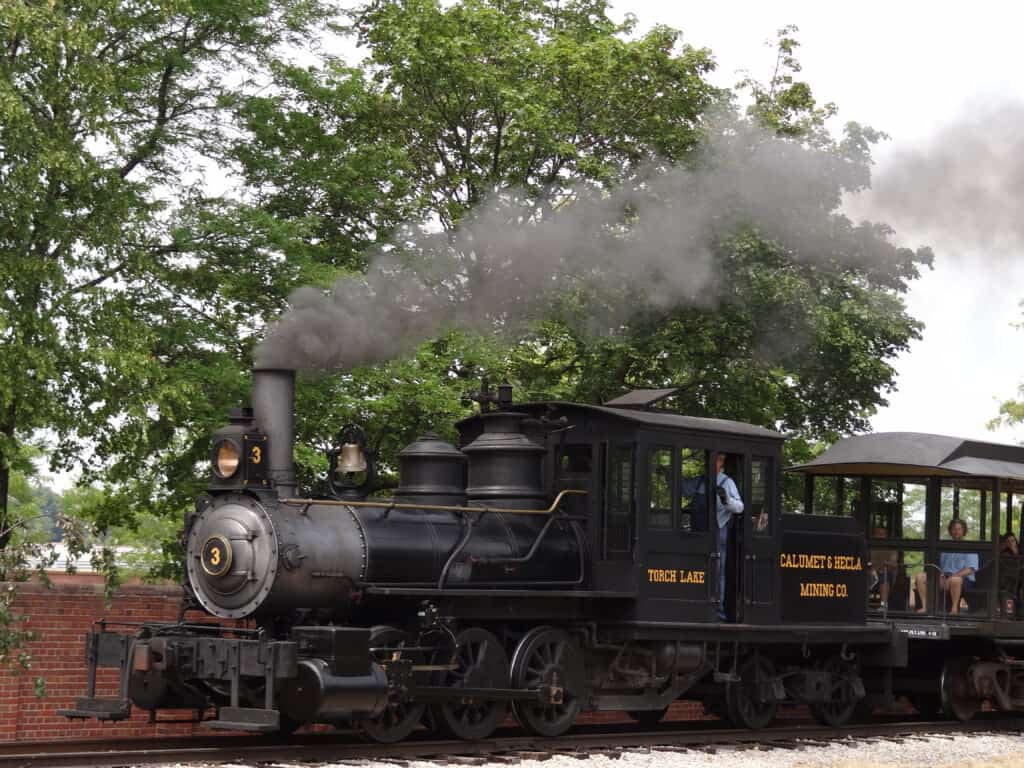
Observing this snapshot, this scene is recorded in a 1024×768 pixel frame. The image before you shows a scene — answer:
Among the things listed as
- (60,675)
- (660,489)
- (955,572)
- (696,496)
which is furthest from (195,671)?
(955,572)

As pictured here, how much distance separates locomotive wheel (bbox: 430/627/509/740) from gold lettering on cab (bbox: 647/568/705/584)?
1.61 m

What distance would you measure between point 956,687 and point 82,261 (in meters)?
11.0

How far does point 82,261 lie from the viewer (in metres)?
16.0

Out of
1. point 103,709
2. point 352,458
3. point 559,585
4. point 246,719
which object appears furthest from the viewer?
point 559,585

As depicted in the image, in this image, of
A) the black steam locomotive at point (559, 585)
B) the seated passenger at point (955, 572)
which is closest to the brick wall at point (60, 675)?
the black steam locomotive at point (559, 585)

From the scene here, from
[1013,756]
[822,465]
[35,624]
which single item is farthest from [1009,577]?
[35,624]

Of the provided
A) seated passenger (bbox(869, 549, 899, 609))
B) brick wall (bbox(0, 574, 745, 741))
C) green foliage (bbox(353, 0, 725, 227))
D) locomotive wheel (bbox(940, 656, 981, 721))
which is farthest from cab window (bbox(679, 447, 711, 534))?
green foliage (bbox(353, 0, 725, 227))

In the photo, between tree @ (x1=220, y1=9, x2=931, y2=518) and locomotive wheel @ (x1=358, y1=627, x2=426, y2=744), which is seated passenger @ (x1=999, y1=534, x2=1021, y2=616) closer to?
tree @ (x1=220, y1=9, x2=931, y2=518)

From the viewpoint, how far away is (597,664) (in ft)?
45.1

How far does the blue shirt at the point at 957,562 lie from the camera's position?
16.9 metres

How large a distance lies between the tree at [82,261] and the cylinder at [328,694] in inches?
204

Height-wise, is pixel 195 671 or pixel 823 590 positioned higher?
pixel 823 590

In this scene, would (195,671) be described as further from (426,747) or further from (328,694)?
(426,747)

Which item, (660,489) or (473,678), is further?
(660,489)
